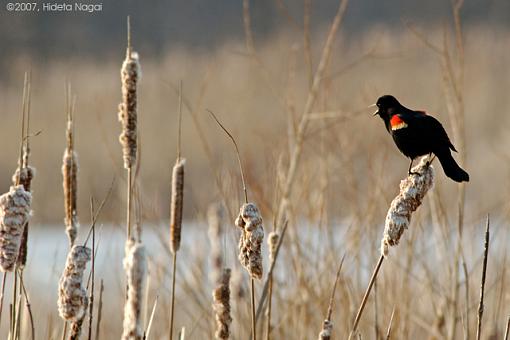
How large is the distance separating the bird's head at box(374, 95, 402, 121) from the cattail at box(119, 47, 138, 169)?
0.39 meters

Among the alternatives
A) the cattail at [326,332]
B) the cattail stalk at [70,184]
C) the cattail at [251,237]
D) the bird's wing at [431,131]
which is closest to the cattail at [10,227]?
the cattail stalk at [70,184]

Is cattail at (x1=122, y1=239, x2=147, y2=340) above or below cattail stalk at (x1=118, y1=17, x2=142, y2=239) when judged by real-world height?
below

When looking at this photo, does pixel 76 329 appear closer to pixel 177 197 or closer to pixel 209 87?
pixel 177 197

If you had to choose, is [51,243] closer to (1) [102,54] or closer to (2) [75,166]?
(1) [102,54]

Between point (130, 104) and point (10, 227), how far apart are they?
28cm

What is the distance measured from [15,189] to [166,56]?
868 cm

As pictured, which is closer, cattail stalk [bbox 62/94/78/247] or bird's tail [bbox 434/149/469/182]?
bird's tail [bbox 434/149/469/182]

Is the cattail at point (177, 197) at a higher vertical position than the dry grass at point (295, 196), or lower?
lower

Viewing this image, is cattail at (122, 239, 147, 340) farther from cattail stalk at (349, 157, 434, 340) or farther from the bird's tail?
the bird's tail

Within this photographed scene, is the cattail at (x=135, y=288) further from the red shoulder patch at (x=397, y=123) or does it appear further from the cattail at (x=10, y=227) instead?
the red shoulder patch at (x=397, y=123)

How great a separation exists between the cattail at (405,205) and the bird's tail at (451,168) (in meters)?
0.03

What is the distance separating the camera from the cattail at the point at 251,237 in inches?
49.9

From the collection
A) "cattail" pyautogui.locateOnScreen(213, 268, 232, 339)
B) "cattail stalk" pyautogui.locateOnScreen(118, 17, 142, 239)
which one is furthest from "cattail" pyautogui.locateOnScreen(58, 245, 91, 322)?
"cattail" pyautogui.locateOnScreen(213, 268, 232, 339)

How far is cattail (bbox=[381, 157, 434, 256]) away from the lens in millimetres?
1191
